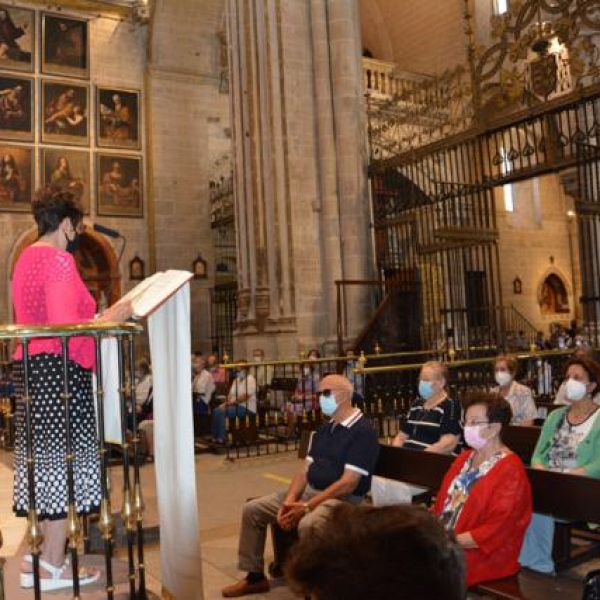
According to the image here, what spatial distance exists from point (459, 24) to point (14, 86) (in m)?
13.1

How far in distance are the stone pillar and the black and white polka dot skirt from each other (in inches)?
377

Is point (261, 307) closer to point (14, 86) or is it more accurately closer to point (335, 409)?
point (335, 409)

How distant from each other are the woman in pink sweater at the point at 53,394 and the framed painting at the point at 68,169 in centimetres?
1621

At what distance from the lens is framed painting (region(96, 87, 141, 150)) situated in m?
19.8

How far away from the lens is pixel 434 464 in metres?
4.65

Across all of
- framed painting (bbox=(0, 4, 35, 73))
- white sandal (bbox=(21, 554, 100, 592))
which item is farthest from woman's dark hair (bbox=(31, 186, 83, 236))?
framed painting (bbox=(0, 4, 35, 73))


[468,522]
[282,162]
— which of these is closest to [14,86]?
[282,162]

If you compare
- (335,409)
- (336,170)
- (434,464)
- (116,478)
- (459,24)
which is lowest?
(116,478)

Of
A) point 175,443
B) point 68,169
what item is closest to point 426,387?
point 175,443

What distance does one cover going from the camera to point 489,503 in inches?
144

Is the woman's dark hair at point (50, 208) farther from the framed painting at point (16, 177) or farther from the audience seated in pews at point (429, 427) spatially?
the framed painting at point (16, 177)

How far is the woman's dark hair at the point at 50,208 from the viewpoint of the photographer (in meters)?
3.53

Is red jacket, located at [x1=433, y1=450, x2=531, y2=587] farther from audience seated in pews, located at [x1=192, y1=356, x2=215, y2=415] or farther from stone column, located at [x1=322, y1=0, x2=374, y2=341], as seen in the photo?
stone column, located at [x1=322, y1=0, x2=374, y2=341]

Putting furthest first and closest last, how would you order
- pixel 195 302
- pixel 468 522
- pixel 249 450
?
1. pixel 195 302
2. pixel 249 450
3. pixel 468 522
